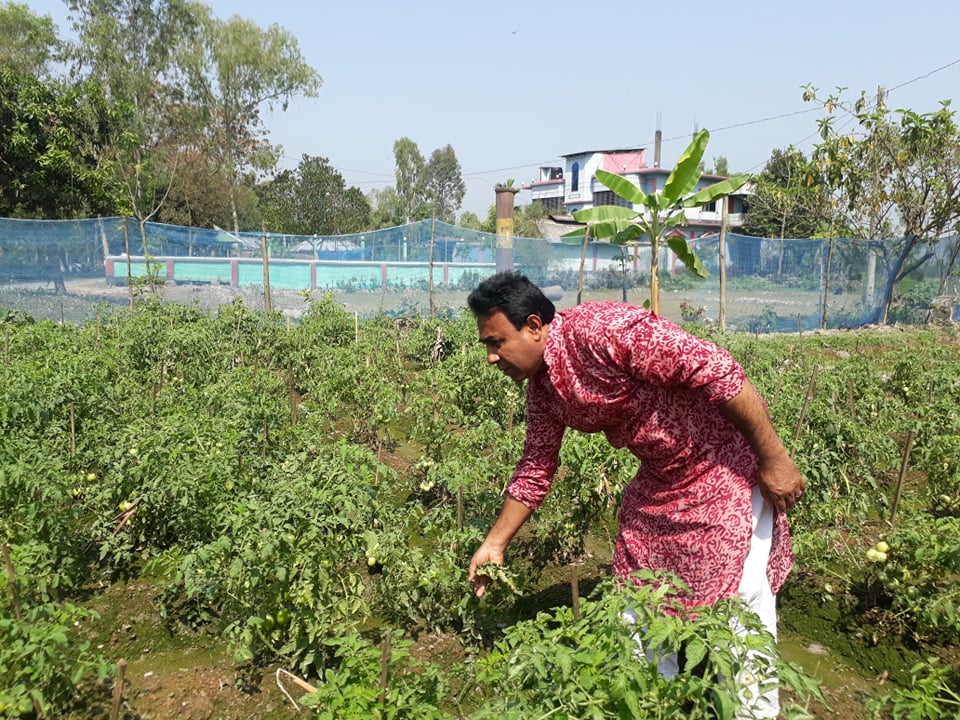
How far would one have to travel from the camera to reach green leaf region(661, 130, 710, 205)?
732 centimetres

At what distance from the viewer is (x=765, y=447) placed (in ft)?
6.40

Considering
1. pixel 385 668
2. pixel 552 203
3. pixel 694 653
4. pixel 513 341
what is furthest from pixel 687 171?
pixel 552 203

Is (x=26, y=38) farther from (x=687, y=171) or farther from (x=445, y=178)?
(x=445, y=178)

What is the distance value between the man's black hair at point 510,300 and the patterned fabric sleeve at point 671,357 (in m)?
0.22

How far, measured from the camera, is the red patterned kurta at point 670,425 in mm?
1870

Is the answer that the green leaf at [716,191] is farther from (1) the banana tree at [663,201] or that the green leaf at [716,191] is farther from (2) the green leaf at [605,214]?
(2) the green leaf at [605,214]

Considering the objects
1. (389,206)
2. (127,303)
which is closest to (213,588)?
(127,303)

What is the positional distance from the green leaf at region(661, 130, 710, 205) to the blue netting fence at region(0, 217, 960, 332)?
3.60m

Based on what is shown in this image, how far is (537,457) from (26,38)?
27.0 meters

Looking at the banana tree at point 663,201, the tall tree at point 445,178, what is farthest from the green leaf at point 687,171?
the tall tree at point 445,178

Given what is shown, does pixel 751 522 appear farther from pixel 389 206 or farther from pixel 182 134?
pixel 389 206

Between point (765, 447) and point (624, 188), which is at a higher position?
point (624, 188)

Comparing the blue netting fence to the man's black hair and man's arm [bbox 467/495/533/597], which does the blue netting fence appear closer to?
man's arm [bbox 467/495/533/597]

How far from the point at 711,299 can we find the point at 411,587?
12944 mm
